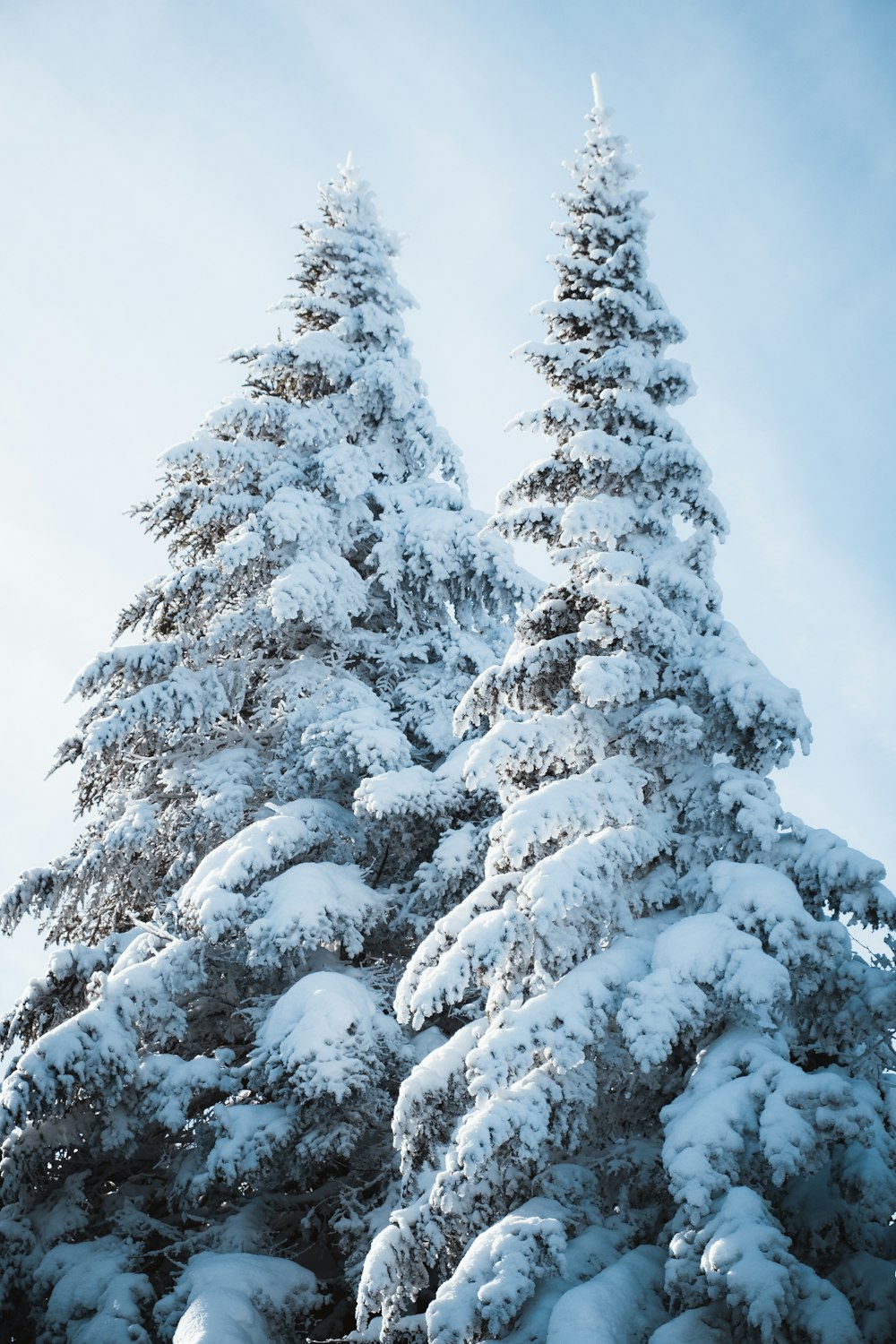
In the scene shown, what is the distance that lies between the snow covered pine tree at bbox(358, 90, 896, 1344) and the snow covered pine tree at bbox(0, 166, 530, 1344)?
135 cm

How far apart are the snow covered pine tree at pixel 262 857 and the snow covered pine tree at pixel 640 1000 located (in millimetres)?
1354

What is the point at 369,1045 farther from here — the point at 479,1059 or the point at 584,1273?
the point at 584,1273

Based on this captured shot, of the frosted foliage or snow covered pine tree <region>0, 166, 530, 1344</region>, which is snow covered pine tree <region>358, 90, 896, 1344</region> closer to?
snow covered pine tree <region>0, 166, 530, 1344</region>

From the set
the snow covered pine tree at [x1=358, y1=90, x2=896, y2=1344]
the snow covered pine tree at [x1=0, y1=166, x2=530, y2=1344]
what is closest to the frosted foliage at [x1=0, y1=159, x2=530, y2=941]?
the snow covered pine tree at [x1=0, y1=166, x2=530, y2=1344]

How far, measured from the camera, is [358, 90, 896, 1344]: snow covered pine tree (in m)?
5.60

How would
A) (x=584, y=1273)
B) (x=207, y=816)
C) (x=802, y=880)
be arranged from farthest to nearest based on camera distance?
(x=207, y=816) < (x=802, y=880) < (x=584, y=1273)

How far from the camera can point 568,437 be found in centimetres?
1094

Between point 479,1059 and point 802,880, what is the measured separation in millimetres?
3325

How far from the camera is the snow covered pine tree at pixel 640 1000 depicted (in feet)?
18.4

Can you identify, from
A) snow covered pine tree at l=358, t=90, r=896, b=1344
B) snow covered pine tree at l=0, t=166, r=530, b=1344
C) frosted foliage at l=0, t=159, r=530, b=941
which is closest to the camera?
snow covered pine tree at l=358, t=90, r=896, b=1344

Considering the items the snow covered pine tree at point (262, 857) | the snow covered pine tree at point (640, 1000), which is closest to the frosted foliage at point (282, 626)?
the snow covered pine tree at point (262, 857)

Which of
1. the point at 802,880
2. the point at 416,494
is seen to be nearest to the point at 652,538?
the point at 802,880

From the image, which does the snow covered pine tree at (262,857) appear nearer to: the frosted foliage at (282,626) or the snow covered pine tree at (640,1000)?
the frosted foliage at (282,626)

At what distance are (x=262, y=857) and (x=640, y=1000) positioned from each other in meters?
4.65
